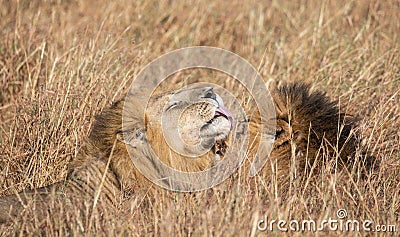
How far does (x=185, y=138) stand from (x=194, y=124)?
88 mm

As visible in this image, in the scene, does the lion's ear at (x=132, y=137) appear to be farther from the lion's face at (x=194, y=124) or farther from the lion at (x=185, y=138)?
the lion's face at (x=194, y=124)

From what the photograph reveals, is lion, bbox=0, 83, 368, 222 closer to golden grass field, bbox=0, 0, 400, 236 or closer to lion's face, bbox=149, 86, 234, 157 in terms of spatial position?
lion's face, bbox=149, 86, 234, 157

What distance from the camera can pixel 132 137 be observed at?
10.8 feet

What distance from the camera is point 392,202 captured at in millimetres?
3201

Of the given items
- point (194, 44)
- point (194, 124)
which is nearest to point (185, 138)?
point (194, 124)

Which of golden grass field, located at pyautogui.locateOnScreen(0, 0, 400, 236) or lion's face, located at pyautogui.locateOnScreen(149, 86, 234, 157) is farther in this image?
lion's face, located at pyautogui.locateOnScreen(149, 86, 234, 157)

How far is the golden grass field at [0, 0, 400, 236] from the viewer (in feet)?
9.59

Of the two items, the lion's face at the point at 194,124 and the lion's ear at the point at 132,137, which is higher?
the lion's face at the point at 194,124

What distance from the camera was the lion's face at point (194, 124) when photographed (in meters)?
3.32

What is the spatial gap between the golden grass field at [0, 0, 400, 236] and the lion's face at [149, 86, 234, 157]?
23 cm

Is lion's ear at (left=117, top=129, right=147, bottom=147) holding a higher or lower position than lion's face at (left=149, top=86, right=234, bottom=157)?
lower

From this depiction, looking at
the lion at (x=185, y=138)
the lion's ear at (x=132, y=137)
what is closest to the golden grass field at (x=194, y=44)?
the lion at (x=185, y=138)

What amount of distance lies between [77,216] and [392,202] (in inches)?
58.6

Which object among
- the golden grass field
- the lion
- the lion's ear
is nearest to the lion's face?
the lion
